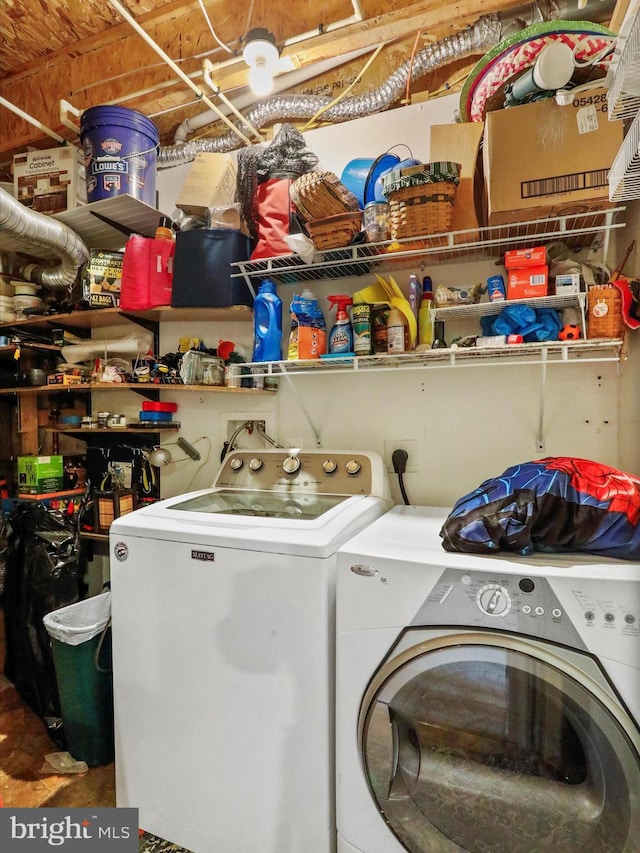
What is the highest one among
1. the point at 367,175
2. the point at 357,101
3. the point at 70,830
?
the point at 357,101

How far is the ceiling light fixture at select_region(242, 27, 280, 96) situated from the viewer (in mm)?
1676

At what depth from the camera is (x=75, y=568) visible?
2.01 meters

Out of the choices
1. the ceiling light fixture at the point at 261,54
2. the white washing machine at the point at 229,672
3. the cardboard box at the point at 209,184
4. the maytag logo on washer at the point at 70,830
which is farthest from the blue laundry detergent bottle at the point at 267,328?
the maytag logo on washer at the point at 70,830

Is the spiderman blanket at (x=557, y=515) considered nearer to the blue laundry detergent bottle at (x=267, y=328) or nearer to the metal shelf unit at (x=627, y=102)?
the metal shelf unit at (x=627, y=102)

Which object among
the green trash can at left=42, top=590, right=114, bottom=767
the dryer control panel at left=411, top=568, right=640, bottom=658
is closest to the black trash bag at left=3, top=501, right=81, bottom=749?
the green trash can at left=42, top=590, right=114, bottom=767

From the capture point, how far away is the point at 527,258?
148 centimetres

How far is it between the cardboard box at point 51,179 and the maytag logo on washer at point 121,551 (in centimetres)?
190

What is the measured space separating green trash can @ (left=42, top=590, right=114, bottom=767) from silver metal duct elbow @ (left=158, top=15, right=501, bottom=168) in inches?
91.4

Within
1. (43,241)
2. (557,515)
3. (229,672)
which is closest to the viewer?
(557,515)

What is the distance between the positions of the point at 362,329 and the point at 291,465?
0.63 m

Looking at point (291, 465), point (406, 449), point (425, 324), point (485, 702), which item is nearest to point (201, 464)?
point (291, 465)

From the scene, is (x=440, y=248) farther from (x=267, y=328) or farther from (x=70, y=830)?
(x=70, y=830)

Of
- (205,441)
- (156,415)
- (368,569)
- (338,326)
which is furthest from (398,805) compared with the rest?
(156,415)

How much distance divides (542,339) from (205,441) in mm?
1622
